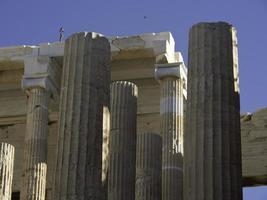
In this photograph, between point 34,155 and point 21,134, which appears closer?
point 34,155

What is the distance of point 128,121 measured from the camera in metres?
20.8

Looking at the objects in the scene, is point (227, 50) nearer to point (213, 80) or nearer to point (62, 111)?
point (213, 80)

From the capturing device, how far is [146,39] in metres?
26.8

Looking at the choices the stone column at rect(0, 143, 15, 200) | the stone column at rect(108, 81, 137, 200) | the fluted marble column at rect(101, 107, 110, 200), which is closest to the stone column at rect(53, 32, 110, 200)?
the fluted marble column at rect(101, 107, 110, 200)

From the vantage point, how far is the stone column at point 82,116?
1559cm

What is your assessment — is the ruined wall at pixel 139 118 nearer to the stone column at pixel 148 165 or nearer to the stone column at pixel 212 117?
the stone column at pixel 148 165

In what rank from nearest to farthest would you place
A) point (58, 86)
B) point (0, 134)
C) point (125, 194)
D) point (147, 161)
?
point (125, 194), point (147, 161), point (58, 86), point (0, 134)

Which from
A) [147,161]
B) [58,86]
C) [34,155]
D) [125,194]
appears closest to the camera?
[125,194]

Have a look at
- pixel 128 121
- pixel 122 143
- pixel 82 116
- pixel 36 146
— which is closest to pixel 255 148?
pixel 36 146

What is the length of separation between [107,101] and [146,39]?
10.6 m

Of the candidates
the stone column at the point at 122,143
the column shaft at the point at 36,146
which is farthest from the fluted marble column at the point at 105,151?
the column shaft at the point at 36,146

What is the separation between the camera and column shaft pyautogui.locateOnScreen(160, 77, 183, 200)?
2398cm

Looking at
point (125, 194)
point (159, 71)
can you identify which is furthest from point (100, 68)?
point (159, 71)

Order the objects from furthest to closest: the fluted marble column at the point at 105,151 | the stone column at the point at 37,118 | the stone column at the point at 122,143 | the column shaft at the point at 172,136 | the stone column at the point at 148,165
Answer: the stone column at the point at 37,118 → the column shaft at the point at 172,136 → the stone column at the point at 148,165 → the stone column at the point at 122,143 → the fluted marble column at the point at 105,151
